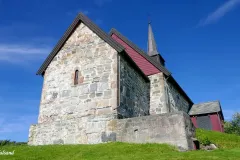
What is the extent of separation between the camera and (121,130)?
456 inches

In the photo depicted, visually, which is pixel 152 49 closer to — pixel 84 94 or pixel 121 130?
pixel 84 94

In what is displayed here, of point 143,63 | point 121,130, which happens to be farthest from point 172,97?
point 121,130

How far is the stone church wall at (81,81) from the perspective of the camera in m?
13.3

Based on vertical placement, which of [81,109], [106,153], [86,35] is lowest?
[106,153]

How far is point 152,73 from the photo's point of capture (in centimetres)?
1938

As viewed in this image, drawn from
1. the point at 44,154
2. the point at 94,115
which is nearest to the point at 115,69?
the point at 94,115

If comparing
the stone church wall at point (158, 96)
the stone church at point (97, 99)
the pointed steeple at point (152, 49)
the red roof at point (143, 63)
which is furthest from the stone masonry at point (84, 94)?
the pointed steeple at point (152, 49)

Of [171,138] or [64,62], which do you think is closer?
[171,138]

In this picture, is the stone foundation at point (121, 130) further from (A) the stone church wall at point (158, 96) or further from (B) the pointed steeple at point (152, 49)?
(B) the pointed steeple at point (152, 49)

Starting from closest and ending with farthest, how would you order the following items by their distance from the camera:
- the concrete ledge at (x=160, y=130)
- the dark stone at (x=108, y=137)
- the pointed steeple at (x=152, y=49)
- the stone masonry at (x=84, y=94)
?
the concrete ledge at (x=160, y=130) < the dark stone at (x=108, y=137) < the stone masonry at (x=84, y=94) < the pointed steeple at (x=152, y=49)

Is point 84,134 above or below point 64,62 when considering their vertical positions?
below

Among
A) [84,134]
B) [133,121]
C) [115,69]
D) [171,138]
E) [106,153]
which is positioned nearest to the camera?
[106,153]

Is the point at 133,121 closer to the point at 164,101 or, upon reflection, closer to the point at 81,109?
the point at 81,109

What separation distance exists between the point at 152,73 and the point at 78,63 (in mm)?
6891
